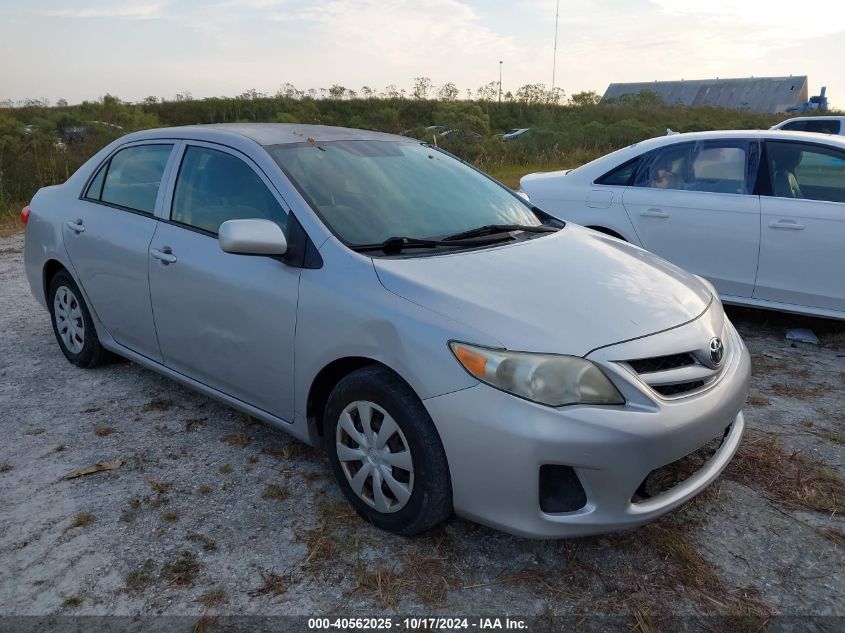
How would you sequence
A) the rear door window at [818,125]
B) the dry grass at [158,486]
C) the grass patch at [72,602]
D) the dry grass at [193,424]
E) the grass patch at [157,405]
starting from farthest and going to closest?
the rear door window at [818,125]
the grass patch at [157,405]
the dry grass at [193,424]
the dry grass at [158,486]
the grass patch at [72,602]

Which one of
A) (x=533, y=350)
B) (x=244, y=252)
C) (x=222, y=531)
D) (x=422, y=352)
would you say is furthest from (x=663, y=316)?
(x=222, y=531)

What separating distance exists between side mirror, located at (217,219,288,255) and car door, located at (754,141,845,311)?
3.82 m

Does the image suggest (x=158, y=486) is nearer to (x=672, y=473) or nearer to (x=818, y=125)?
(x=672, y=473)

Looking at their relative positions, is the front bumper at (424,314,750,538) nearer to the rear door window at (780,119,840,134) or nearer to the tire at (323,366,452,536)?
the tire at (323,366,452,536)

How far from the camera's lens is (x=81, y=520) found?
2898 millimetres

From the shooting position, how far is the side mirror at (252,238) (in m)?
2.86

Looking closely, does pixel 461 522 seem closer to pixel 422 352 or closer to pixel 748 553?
pixel 422 352

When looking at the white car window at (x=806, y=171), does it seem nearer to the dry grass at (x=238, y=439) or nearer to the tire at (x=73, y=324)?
the dry grass at (x=238, y=439)

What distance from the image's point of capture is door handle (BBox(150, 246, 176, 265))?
3.53 meters

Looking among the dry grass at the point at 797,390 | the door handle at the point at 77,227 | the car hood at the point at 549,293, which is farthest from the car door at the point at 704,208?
the door handle at the point at 77,227

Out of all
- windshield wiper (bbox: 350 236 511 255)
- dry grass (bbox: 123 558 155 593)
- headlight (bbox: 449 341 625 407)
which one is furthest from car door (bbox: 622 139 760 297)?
dry grass (bbox: 123 558 155 593)

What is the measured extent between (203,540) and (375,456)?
2.54 ft

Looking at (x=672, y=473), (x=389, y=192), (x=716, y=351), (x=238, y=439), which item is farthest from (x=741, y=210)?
(x=238, y=439)

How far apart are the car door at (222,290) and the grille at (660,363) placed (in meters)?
1.40
